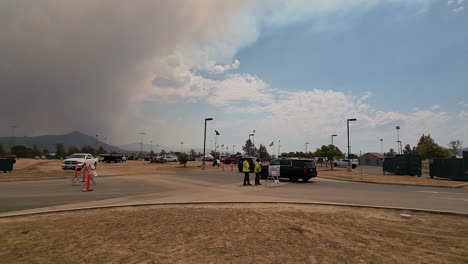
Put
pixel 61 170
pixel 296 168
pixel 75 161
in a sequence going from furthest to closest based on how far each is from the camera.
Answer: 1. pixel 61 170
2. pixel 75 161
3. pixel 296 168

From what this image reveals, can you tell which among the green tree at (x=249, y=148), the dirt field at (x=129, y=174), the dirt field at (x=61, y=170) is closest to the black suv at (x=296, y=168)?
the dirt field at (x=129, y=174)

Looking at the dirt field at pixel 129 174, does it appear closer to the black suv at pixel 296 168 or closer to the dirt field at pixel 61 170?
the dirt field at pixel 61 170

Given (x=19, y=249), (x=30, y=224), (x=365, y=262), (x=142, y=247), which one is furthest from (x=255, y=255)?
(x=30, y=224)

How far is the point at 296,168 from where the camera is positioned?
20.5 meters

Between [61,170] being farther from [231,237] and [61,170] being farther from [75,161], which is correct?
[231,237]

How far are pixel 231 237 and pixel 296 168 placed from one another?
51.2ft

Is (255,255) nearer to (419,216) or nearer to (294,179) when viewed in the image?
(419,216)

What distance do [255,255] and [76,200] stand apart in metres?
8.84

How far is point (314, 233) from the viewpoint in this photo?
19.7 ft

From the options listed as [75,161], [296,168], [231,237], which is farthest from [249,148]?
[231,237]

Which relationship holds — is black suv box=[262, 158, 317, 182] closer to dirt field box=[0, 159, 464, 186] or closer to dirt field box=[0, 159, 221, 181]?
dirt field box=[0, 159, 464, 186]

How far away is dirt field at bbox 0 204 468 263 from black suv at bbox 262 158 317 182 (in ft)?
38.2

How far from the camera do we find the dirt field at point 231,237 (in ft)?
15.0

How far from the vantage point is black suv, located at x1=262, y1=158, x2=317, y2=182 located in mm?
20125
